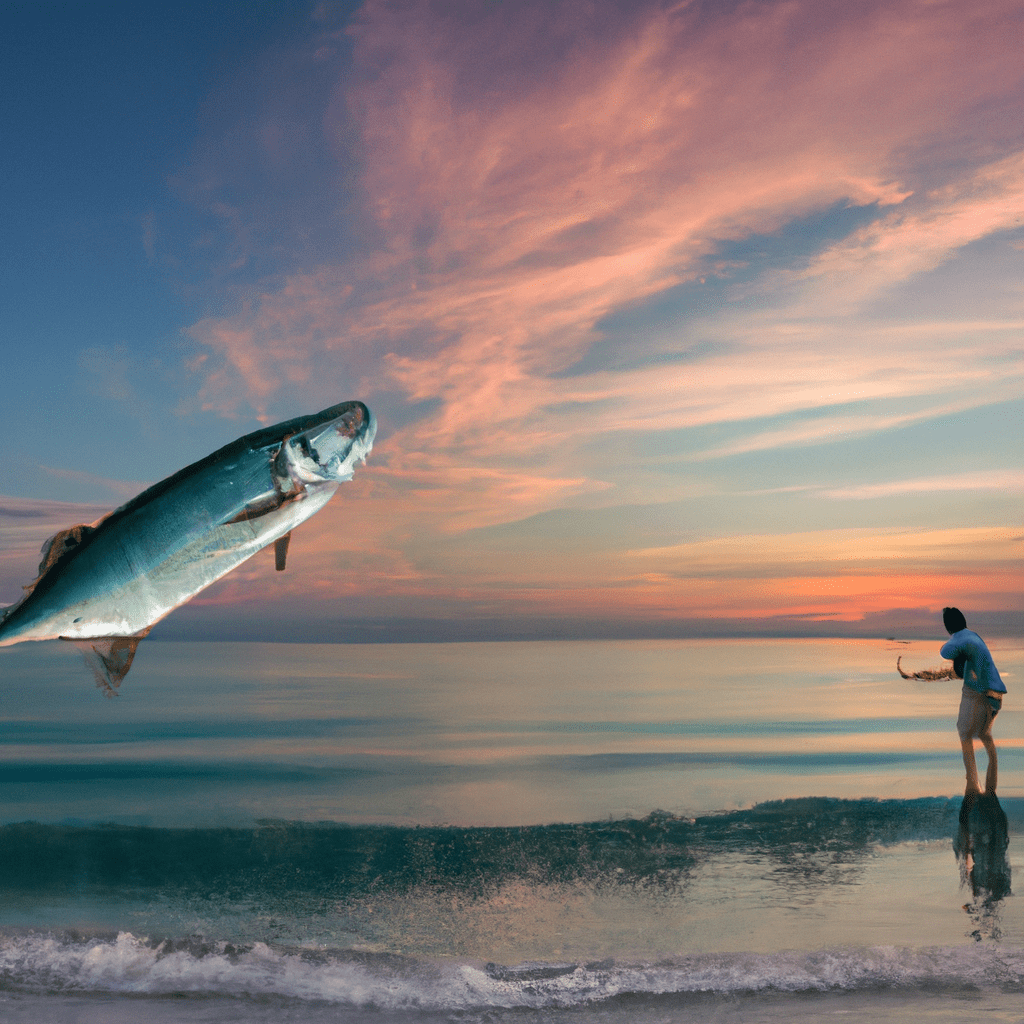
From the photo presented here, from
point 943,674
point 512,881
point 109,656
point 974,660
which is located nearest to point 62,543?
point 109,656

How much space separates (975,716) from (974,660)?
61 cm

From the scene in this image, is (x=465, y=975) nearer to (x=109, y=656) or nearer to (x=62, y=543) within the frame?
(x=109, y=656)

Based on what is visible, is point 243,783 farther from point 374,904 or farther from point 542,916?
point 542,916

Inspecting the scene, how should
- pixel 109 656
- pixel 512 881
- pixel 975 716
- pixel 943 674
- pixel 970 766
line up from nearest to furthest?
1. pixel 109 656
2. pixel 512 881
3. pixel 975 716
4. pixel 970 766
5. pixel 943 674

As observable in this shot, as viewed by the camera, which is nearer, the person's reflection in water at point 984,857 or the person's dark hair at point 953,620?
the person's reflection in water at point 984,857

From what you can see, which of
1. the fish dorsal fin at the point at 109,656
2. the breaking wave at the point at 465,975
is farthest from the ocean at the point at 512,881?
the fish dorsal fin at the point at 109,656

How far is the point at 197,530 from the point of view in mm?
2689

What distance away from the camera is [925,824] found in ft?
26.0

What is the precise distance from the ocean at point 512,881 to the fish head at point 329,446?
1.66m

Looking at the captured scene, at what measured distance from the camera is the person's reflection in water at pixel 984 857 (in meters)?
5.47

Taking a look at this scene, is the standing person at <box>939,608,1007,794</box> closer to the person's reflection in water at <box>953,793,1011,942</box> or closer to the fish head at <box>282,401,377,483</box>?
the person's reflection in water at <box>953,793,1011,942</box>

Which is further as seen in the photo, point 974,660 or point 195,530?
point 974,660

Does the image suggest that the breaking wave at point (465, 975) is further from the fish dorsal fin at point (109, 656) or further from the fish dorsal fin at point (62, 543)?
the fish dorsal fin at point (62, 543)

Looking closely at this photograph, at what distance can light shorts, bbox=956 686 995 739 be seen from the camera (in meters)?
8.79
